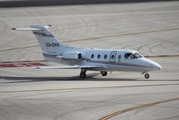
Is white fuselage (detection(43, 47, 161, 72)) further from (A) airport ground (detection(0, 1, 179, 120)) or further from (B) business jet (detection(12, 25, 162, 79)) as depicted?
(A) airport ground (detection(0, 1, 179, 120))

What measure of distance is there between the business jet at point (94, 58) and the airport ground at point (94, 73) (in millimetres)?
938

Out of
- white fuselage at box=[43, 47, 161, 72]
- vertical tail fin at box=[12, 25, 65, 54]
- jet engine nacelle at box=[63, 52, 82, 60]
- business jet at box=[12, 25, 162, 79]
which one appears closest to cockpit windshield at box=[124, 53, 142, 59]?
business jet at box=[12, 25, 162, 79]

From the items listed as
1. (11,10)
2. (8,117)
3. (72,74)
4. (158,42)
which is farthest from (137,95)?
(11,10)

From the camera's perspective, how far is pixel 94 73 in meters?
43.4

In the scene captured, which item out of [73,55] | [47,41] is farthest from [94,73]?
[47,41]

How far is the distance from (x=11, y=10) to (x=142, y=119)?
174 ft

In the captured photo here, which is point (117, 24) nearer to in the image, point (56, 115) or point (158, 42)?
point (158, 42)

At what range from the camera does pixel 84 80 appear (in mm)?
38906

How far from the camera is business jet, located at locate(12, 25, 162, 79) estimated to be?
3828cm

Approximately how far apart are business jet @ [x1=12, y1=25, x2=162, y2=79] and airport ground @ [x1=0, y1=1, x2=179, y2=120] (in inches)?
36.9

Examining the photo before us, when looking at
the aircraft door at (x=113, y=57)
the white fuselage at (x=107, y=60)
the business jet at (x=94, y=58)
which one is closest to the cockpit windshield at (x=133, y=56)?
the business jet at (x=94, y=58)

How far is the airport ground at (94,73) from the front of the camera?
26.1 meters

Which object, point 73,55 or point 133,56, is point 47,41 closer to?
point 73,55

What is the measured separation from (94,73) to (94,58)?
3.17 metres
